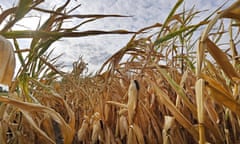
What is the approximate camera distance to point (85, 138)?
714 mm

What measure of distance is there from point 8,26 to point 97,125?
382 mm

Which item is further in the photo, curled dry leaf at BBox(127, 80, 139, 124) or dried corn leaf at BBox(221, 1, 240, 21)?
curled dry leaf at BBox(127, 80, 139, 124)

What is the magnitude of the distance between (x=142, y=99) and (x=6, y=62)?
0.44 meters

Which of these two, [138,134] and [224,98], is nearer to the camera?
[224,98]

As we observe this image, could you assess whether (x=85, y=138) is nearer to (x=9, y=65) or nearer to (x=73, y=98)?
(x=73, y=98)

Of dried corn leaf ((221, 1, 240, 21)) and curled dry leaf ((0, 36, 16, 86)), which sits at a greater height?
dried corn leaf ((221, 1, 240, 21))

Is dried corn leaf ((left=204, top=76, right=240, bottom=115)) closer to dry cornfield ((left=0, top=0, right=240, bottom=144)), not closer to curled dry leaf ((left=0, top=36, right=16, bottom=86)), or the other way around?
dry cornfield ((left=0, top=0, right=240, bottom=144))

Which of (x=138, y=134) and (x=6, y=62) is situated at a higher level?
(x=6, y=62)

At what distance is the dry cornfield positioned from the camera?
408 mm

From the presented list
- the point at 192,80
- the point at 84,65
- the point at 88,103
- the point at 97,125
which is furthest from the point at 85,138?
the point at 84,65

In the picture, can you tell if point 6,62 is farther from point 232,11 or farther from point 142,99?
point 142,99

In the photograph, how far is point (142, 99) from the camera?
702mm

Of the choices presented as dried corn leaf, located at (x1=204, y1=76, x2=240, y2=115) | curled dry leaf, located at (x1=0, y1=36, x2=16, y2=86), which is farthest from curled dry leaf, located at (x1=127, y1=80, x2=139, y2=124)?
curled dry leaf, located at (x1=0, y1=36, x2=16, y2=86)

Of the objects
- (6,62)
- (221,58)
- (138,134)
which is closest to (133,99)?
(138,134)
